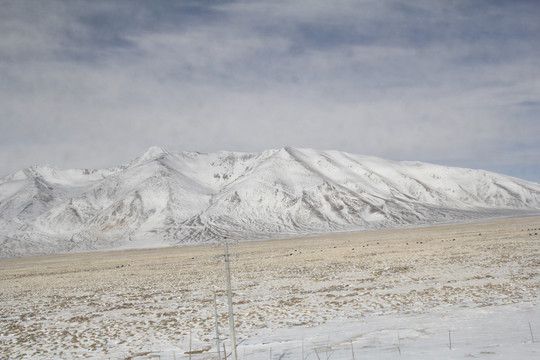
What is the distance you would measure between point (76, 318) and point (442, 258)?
27.2 m

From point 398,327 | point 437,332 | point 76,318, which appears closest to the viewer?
point 437,332

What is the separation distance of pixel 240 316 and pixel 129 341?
478cm

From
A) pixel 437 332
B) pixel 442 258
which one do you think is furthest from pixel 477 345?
pixel 442 258

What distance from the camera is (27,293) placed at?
35250 mm

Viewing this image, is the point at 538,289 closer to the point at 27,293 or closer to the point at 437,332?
the point at 437,332

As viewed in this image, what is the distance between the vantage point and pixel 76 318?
22188 millimetres

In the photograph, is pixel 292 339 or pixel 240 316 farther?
pixel 240 316

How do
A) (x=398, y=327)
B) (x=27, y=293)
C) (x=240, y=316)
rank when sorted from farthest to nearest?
(x=27, y=293), (x=240, y=316), (x=398, y=327)

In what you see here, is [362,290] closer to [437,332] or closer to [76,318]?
[437,332]

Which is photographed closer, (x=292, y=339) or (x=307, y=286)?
(x=292, y=339)

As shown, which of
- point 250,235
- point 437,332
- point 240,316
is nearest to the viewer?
point 437,332

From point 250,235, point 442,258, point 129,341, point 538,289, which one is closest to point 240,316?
point 129,341

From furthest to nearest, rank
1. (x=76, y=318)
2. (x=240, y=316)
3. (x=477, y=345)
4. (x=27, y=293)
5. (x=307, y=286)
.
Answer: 1. (x=27, y=293)
2. (x=307, y=286)
3. (x=76, y=318)
4. (x=240, y=316)
5. (x=477, y=345)

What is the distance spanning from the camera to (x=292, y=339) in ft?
47.9
